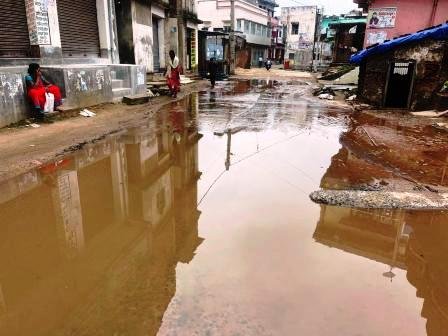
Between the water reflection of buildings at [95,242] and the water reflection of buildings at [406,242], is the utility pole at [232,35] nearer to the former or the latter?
the water reflection of buildings at [95,242]

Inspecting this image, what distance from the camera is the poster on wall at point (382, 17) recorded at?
61.4ft

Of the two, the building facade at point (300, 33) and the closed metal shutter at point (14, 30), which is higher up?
the building facade at point (300, 33)

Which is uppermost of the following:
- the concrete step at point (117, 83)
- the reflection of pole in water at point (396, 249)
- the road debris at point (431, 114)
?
the concrete step at point (117, 83)

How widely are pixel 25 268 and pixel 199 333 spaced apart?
1.75 metres

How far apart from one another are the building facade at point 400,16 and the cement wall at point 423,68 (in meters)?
7.69

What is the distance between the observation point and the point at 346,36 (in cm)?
3222

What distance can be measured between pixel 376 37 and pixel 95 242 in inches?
→ 817

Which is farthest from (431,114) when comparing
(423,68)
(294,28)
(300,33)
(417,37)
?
(294,28)

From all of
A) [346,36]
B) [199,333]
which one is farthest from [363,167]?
[346,36]

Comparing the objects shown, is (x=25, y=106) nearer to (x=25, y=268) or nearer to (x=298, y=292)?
(x=25, y=268)

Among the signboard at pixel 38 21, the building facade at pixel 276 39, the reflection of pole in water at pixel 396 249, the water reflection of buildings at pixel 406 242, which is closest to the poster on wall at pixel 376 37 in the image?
the signboard at pixel 38 21

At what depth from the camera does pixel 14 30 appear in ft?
31.4

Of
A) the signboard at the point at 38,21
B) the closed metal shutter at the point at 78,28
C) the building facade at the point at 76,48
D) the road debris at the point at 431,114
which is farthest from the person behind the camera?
the closed metal shutter at the point at 78,28

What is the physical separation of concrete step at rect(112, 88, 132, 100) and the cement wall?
971 centimetres
